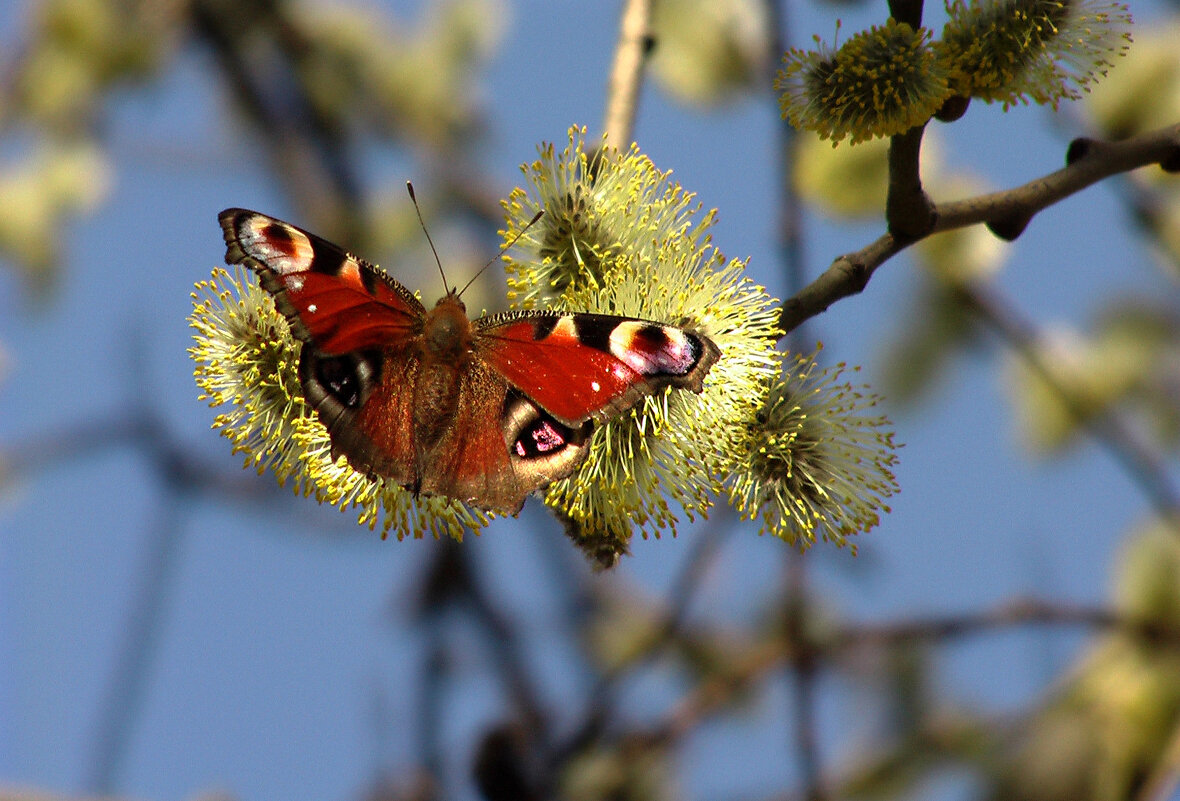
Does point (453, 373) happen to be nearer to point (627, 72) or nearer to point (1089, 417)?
point (627, 72)

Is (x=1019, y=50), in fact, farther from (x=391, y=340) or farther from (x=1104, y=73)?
(x=391, y=340)

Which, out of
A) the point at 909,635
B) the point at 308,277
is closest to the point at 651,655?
the point at 909,635

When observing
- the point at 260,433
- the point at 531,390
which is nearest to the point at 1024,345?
the point at 531,390

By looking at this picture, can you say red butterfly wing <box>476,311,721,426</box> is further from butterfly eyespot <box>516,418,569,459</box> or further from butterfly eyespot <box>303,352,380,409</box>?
butterfly eyespot <box>303,352,380,409</box>

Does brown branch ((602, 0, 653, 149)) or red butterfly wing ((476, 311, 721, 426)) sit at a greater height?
brown branch ((602, 0, 653, 149))

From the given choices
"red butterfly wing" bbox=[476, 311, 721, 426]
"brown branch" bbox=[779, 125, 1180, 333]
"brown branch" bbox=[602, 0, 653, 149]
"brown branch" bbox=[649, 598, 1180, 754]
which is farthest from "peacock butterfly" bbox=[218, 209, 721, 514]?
"brown branch" bbox=[649, 598, 1180, 754]

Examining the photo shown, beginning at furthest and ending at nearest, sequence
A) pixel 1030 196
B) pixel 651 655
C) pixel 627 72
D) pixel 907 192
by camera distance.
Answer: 1. pixel 651 655
2. pixel 627 72
3. pixel 1030 196
4. pixel 907 192
